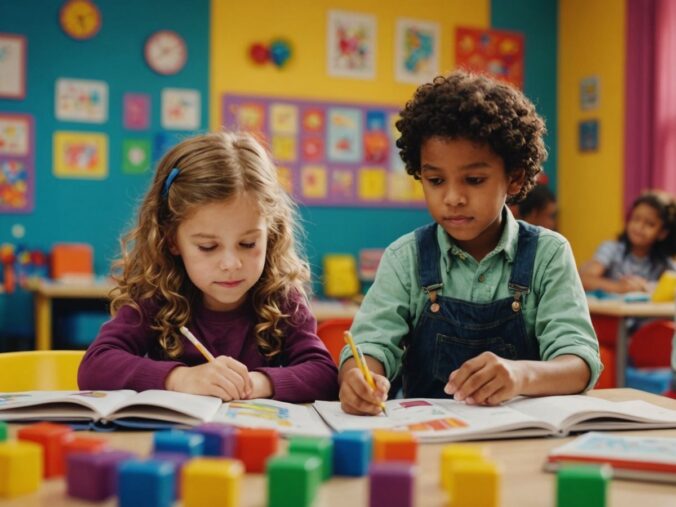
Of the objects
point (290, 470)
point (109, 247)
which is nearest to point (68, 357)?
point (290, 470)

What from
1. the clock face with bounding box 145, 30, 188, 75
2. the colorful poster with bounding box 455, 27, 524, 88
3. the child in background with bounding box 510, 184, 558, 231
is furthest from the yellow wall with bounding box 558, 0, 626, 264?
the clock face with bounding box 145, 30, 188, 75

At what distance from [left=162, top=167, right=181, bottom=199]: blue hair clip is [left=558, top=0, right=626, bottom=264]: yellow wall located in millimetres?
3910

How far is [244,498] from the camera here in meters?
0.66

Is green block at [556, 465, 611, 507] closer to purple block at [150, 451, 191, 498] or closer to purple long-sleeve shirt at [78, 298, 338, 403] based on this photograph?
purple block at [150, 451, 191, 498]

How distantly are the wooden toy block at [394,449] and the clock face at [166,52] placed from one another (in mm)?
3948

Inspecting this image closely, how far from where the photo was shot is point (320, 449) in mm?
692

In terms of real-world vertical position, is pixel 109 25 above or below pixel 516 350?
above

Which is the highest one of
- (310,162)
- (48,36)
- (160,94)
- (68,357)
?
(48,36)

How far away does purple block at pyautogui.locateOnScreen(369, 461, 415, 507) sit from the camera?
593 mm

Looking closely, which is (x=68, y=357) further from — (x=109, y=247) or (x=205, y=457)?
(x=109, y=247)

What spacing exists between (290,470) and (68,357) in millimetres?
960

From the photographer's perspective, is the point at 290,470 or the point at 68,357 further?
the point at 68,357

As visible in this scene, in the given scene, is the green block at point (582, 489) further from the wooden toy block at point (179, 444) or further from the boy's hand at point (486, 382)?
the boy's hand at point (486, 382)

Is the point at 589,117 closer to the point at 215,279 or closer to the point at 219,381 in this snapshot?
the point at 215,279
